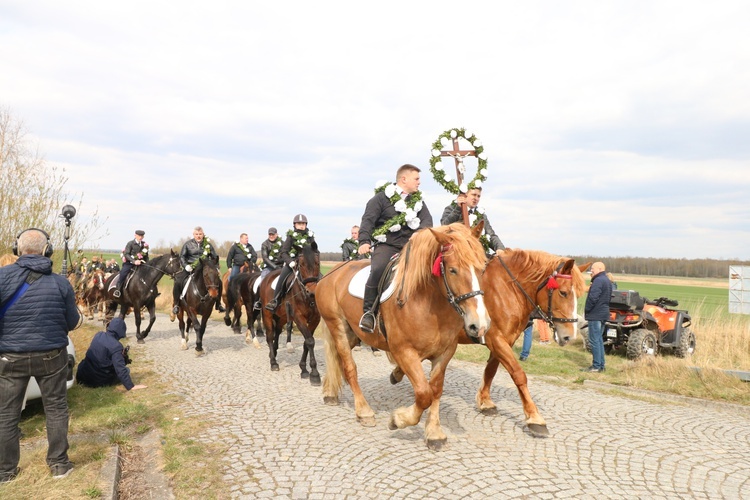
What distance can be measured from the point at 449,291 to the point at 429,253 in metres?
0.47

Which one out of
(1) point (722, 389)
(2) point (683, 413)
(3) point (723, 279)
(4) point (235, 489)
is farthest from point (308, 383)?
(3) point (723, 279)

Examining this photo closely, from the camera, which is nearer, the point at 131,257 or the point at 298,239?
the point at 298,239

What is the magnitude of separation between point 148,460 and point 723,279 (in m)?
97.2

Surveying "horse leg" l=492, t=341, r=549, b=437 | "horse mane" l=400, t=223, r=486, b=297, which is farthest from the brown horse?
"horse leg" l=492, t=341, r=549, b=437

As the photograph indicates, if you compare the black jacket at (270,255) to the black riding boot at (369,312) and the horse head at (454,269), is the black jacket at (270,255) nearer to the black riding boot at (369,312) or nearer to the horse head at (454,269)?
the black riding boot at (369,312)

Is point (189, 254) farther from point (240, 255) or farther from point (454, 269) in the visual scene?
point (454, 269)

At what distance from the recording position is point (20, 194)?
989cm

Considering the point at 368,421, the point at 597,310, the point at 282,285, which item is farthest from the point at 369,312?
the point at 597,310

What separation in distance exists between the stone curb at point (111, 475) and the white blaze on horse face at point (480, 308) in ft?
11.1

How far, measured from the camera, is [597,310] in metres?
9.87

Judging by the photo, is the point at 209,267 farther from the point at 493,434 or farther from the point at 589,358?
the point at 589,358

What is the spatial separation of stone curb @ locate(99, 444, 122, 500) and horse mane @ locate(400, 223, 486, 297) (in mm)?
3139

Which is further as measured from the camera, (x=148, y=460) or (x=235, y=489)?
(x=148, y=460)

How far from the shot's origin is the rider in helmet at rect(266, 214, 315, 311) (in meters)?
9.63
